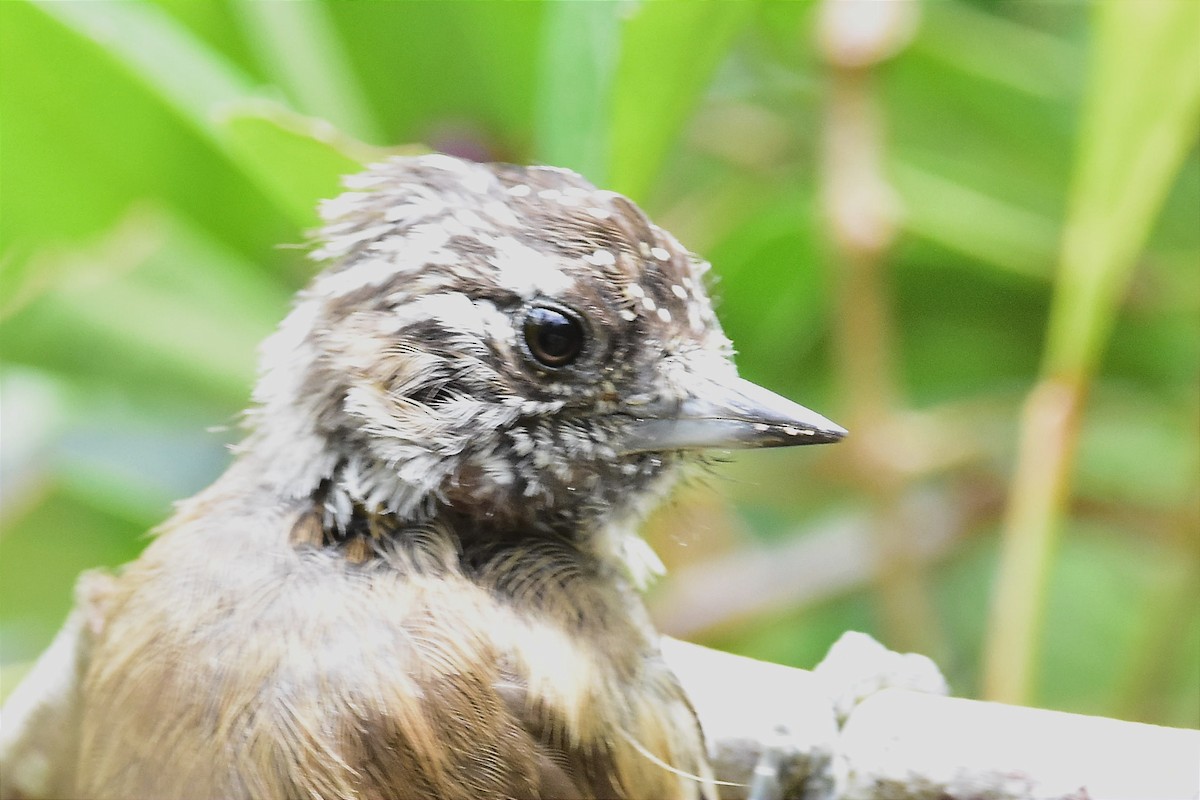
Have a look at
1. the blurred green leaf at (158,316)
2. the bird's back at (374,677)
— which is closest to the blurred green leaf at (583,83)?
the bird's back at (374,677)

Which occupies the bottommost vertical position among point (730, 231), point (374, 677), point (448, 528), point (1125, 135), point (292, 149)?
point (374, 677)

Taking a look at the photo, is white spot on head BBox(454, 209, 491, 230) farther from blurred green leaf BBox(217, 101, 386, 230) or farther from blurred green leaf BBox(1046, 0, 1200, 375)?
blurred green leaf BBox(1046, 0, 1200, 375)

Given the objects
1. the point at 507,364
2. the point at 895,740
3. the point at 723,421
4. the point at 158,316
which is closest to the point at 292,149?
the point at 507,364

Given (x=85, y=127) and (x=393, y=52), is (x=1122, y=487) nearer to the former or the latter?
(x=393, y=52)

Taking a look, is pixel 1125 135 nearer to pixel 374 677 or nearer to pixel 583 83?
pixel 583 83

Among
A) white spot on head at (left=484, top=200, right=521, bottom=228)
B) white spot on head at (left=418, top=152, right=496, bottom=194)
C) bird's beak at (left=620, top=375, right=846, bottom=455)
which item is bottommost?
bird's beak at (left=620, top=375, right=846, bottom=455)

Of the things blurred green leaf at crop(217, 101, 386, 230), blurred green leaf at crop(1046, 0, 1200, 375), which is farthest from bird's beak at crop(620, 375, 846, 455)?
blurred green leaf at crop(1046, 0, 1200, 375)

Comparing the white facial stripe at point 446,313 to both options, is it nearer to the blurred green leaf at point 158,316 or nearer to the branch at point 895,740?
the branch at point 895,740
